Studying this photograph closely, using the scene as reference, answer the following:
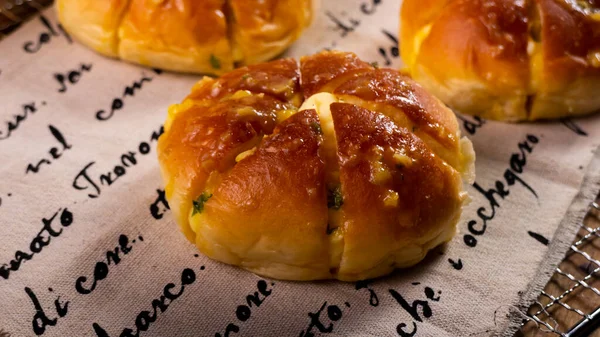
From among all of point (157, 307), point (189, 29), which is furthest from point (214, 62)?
point (157, 307)

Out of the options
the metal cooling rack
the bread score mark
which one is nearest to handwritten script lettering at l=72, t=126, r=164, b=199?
the bread score mark

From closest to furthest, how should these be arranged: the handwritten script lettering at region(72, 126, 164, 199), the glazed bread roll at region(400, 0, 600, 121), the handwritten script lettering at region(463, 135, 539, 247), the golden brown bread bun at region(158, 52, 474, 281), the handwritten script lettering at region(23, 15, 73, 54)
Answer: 1. the golden brown bread bun at region(158, 52, 474, 281)
2. the handwritten script lettering at region(463, 135, 539, 247)
3. the handwritten script lettering at region(72, 126, 164, 199)
4. the glazed bread roll at region(400, 0, 600, 121)
5. the handwritten script lettering at region(23, 15, 73, 54)

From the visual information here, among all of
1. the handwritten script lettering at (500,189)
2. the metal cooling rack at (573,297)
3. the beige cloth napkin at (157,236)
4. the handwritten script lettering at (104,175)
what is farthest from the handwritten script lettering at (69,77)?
the metal cooling rack at (573,297)

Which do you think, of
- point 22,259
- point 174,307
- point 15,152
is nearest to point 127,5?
point 15,152

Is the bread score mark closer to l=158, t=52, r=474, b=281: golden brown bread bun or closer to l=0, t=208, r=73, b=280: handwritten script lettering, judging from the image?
l=158, t=52, r=474, b=281: golden brown bread bun

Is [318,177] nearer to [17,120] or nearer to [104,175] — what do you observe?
[104,175]

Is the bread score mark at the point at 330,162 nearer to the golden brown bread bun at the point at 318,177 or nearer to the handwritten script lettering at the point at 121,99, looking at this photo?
the golden brown bread bun at the point at 318,177
